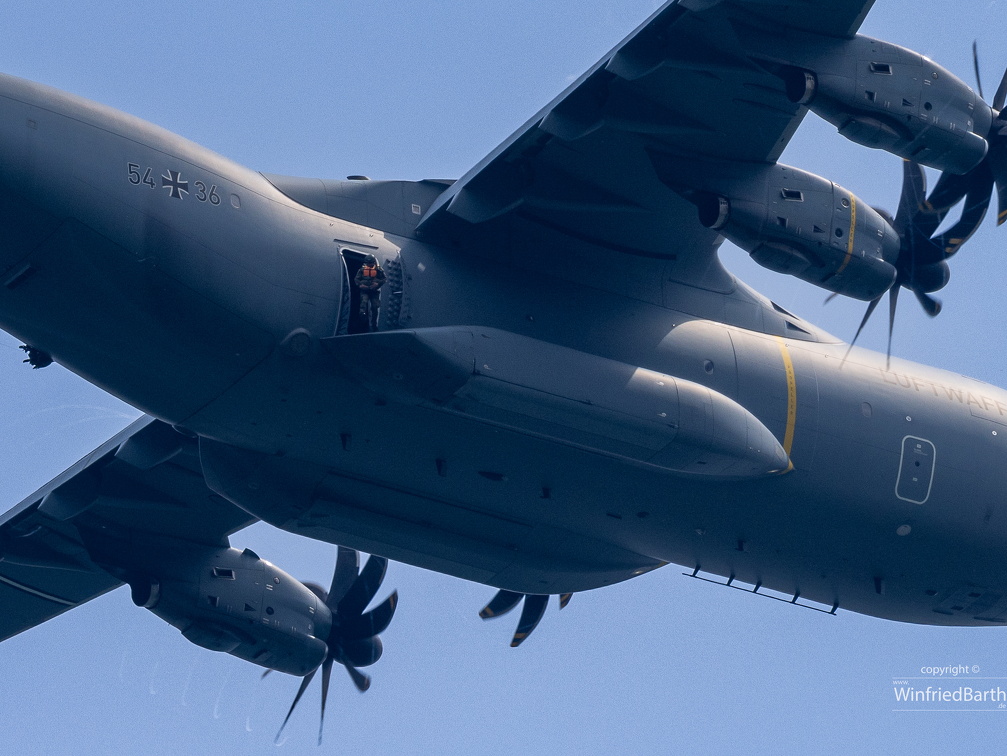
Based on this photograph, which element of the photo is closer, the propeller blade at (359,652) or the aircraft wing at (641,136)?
the aircraft wing at (641,136)

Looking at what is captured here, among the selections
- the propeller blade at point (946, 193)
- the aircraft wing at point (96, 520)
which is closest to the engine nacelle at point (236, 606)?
the aircraft wing at point (96, 520)

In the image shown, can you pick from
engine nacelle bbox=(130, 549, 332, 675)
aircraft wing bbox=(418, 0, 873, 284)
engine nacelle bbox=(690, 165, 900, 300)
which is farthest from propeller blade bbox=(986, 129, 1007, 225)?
engine nacelle bbox=(130, 549, 332, 675)

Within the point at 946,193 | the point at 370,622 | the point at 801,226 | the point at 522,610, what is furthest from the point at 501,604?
the point at 946,193

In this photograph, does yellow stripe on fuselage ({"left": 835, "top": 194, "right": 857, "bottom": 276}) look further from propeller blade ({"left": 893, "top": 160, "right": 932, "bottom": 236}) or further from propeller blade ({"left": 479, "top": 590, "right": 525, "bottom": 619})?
propeller blade ({"left": 479, "top": 590, "right": 525, "bottom": 619})

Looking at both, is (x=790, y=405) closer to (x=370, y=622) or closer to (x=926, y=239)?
(x=926, y=239)

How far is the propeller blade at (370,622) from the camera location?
1981cm

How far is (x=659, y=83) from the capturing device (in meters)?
13.7

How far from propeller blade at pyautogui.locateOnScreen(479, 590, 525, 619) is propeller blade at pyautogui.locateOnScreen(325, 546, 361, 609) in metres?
2.10

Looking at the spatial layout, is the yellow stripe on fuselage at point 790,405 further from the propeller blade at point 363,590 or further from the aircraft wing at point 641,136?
the propeller blade at point 363,590

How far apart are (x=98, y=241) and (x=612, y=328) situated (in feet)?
16.2

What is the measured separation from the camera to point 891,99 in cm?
1377

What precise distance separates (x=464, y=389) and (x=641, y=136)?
294cm

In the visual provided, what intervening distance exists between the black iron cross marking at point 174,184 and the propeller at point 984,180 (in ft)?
23.1

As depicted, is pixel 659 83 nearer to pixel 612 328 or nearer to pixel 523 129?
pixel 523 129
